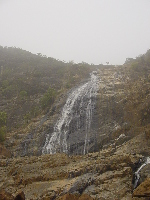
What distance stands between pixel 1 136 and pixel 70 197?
429 inches

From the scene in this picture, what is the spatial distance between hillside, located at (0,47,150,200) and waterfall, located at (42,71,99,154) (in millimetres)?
83

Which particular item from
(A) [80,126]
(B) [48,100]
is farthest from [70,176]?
(B) [48,100]

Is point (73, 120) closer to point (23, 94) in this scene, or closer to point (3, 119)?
point (3, 119)

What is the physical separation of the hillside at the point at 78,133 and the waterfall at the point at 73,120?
8 cm

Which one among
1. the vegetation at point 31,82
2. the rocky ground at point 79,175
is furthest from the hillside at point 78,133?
the vegetation at point 31,82

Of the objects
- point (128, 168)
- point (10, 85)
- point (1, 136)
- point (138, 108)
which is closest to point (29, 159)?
point (1, 136)

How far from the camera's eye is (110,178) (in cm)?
1117

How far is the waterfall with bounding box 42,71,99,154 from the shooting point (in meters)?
16.8

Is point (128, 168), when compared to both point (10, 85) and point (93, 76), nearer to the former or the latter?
point (93, 76)

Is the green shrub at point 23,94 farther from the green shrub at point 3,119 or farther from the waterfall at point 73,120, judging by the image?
the waterfall at point 73,120

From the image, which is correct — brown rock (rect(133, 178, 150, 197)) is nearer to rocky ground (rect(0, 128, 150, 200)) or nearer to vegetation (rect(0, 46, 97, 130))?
rocky ground (rect(0, 128, 150, 200))

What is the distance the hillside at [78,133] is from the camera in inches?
436

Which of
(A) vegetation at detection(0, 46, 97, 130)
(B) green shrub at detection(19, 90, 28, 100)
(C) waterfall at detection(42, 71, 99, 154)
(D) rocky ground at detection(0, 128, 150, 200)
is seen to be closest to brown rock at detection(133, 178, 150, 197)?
(D) rocky ground at detection(0, 128, 150, 200)

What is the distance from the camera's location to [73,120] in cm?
1898
